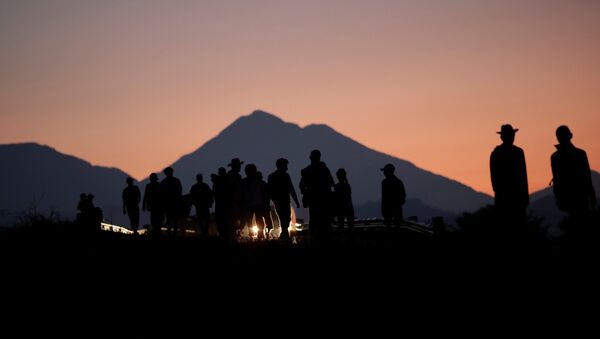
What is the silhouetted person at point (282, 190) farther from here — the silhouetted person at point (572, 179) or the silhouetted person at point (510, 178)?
the silhouetted person at point (572, 179)

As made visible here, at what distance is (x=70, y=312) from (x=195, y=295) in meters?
2.05

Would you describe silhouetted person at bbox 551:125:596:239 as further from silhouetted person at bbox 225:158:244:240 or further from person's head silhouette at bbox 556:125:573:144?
silhouetted person at bbox 225:158:244:240

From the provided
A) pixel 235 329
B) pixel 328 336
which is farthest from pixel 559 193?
pixel 235 329

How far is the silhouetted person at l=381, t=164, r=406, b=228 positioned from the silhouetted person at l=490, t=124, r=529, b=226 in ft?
21.9

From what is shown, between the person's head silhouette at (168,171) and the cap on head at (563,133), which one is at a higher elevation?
the person's head silhouette at (168,171)

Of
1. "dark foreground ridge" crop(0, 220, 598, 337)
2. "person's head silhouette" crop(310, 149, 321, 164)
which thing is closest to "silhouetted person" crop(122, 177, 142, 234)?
"dark foreground ridge" crop(0, 220, 598, 337)

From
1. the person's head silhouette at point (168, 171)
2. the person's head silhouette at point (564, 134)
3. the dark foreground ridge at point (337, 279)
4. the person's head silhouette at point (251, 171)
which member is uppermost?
the person's head silhouette at point (168, 171)

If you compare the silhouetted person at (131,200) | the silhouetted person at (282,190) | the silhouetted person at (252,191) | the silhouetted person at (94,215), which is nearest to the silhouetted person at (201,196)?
the silhouetted person at (131,200)

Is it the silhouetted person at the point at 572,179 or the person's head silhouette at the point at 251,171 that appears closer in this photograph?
the silhouetted person at the point at 572,179

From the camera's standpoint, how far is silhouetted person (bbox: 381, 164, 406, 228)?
69.0 ft

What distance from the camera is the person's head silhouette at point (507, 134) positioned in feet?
46.3

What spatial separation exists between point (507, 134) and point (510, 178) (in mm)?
665

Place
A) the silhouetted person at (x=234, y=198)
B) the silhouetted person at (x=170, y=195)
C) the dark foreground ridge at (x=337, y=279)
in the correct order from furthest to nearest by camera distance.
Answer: the silhouetted person at (x=170, y=195)
the silhouetted person at (x=234, y=198)
the dark foreground ridge at (x=337, y=279)

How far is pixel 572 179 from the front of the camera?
44.5ft
